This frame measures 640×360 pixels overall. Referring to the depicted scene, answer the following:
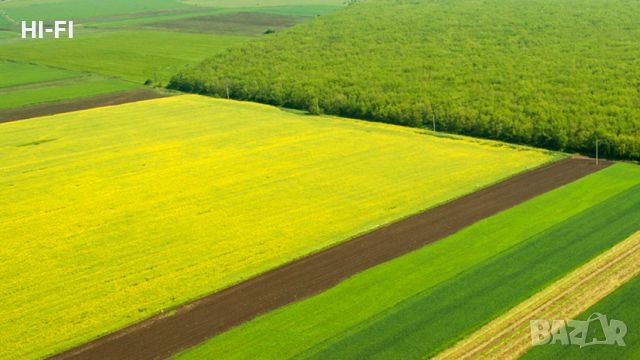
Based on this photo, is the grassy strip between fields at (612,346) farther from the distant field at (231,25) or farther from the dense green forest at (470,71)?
the distant field at (231,25)

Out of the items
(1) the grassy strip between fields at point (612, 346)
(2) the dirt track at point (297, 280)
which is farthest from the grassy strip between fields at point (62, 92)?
(1) the grassy strip between fields at point (612, 346)

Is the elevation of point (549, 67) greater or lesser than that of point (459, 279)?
greater

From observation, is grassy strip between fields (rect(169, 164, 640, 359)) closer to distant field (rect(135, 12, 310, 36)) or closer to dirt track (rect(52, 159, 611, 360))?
dirt track (rect(52, 159, 611, 360))

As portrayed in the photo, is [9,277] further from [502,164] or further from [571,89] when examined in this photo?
[571,89]

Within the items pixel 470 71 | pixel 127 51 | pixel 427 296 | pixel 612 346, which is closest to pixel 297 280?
pixel 427 296

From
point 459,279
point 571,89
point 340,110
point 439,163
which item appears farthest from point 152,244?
point 571,89

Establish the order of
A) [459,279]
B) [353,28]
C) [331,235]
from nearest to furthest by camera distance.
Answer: [459,279], [331,235], [353,28]

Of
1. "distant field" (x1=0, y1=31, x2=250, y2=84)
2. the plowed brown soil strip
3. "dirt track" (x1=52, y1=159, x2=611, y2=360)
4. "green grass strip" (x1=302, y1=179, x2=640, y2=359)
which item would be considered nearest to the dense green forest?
"distant field" (x1=0, y1=31, x2=250, y2=84)

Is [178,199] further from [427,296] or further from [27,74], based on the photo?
[27,74]
